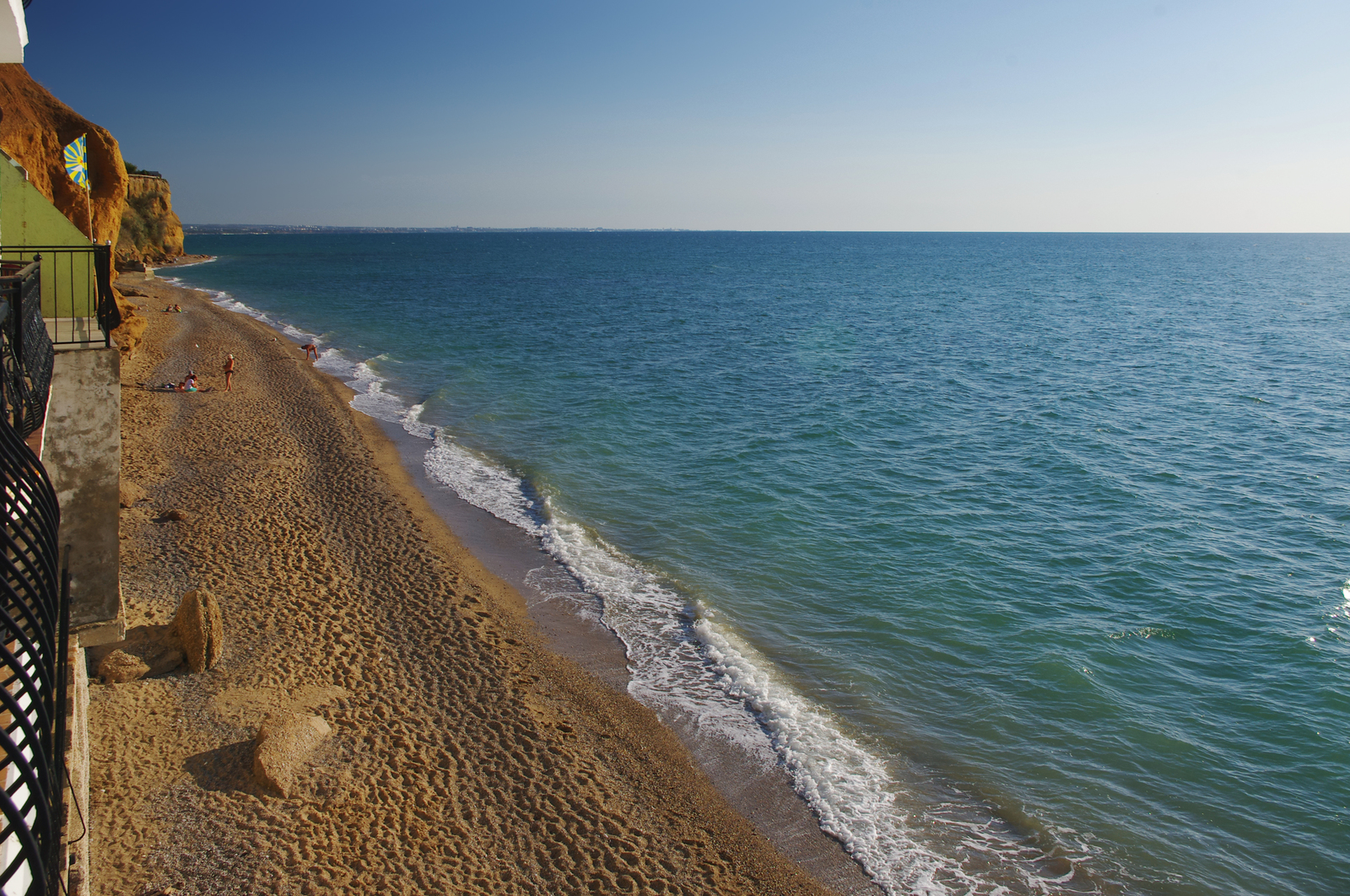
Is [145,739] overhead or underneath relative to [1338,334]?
underneath

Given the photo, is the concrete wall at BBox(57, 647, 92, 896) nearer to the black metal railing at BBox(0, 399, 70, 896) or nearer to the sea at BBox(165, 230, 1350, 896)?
the black metal railing at BBox(0, 399, 70, 896)

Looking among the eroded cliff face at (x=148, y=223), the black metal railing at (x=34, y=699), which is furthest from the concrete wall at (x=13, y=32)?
the eroded cliff face at (x=148, y=223)

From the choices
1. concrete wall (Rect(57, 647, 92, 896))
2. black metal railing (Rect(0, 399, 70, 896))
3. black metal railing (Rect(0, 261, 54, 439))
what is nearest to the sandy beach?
concrete wall (Rect(57, 647, 92, 896))

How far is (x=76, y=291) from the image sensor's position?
11984 millimetres

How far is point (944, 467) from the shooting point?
21.2 meters

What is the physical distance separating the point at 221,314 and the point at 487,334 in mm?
14921

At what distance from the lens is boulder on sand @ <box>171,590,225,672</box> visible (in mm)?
10680

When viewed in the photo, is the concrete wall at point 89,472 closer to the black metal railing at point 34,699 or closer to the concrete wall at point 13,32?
the black metal railing at point 34,699

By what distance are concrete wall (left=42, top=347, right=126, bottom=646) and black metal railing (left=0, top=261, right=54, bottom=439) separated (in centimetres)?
23

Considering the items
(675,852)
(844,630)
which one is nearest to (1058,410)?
(844,630)

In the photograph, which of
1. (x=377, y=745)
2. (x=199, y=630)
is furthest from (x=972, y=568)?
(x=199, y=630)

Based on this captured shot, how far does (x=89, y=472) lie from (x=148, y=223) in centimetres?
8729

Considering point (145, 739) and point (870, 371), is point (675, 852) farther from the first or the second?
point (870, 371)

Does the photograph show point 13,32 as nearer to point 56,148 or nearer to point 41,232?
point 41,232
